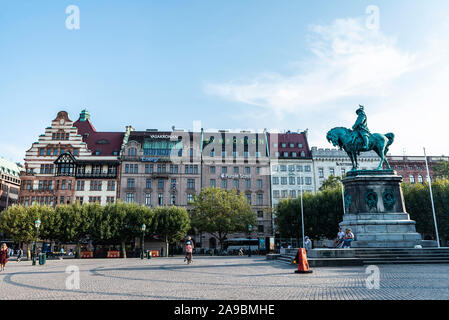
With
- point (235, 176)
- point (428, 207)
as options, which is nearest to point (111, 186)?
point (235, 176)

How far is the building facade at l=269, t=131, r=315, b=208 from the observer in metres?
72.5

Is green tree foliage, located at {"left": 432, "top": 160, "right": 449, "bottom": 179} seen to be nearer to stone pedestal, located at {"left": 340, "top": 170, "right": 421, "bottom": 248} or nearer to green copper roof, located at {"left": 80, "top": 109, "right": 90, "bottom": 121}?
stone pedestal, located at {"left": 340, "top": 170, "right": 421, "bottom": 248}

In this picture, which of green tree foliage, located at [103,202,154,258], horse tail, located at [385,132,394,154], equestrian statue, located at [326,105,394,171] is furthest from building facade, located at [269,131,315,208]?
equestrian statue, located at [326,105,394,171]

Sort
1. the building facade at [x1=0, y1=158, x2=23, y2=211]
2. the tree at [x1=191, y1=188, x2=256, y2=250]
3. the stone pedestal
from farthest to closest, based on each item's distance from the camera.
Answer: the building facade at [x1=0, y1=158, x2=23, y2=211], the tree at [x1=191, y1=188, x2=256, y2=250], the stone pedestal

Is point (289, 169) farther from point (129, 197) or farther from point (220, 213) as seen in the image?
point (129, 197)

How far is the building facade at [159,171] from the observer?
6800 centimetres

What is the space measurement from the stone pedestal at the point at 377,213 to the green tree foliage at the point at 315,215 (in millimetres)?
25140

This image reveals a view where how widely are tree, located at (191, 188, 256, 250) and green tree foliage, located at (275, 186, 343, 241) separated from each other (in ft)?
21.2

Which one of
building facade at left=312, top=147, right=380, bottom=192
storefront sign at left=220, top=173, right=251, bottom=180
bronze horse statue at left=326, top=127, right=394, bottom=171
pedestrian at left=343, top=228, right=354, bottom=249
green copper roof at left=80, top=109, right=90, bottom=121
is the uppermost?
green copper roof at left=80, top=109, right=90, bottom=121

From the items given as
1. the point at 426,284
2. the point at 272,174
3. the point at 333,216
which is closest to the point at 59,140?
the point at 272,174

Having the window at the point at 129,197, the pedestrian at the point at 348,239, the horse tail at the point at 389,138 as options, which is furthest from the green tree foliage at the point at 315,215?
the window at the point at 129,197

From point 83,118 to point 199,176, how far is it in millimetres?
30128
